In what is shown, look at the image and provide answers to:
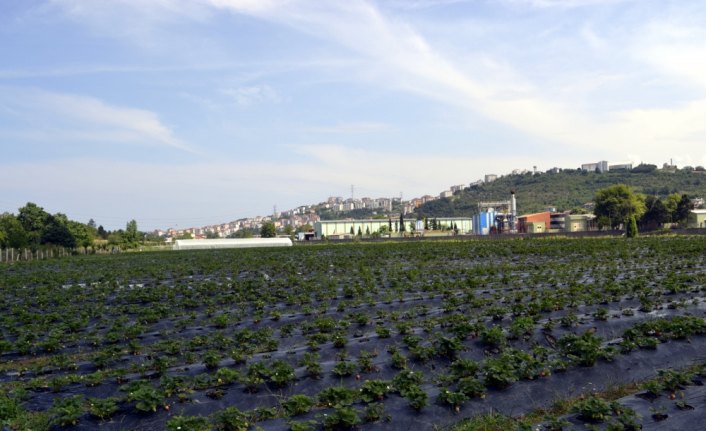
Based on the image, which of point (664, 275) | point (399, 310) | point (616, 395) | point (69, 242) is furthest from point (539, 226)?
point (616, 395)

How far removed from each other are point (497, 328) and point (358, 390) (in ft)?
15.2

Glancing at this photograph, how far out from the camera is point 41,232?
3494 inches

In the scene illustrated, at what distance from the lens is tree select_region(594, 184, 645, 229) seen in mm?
98000

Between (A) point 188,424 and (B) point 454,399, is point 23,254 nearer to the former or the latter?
(A) point 188,424

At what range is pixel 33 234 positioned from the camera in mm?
83375

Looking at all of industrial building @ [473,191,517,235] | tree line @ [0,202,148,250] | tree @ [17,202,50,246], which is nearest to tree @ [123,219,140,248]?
tree line @ [0,202,148,250]

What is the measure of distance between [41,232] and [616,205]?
293ft

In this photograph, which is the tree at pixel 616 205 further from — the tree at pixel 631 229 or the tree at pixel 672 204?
the tree at pixel 631 229

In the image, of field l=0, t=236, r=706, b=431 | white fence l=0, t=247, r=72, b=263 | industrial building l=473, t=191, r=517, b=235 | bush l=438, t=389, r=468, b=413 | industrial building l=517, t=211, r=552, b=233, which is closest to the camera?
field l=0, t=236, r=706, b=431

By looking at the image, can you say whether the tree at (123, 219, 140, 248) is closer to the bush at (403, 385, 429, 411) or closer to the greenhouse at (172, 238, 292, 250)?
the greenhouse at (172, 238, 292, 250)

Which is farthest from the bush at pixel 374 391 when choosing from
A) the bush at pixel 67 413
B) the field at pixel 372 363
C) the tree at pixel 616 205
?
the tree at pixel 616 205

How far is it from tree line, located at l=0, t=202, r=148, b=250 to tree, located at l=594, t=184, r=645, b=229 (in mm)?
82803

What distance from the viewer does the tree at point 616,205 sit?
98000 mm

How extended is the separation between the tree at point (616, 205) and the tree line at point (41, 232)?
82.8 metres
